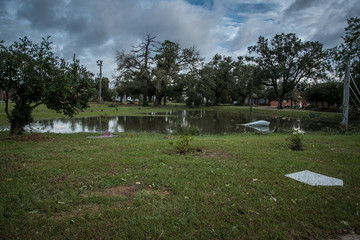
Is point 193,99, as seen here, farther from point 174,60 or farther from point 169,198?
point 169,198

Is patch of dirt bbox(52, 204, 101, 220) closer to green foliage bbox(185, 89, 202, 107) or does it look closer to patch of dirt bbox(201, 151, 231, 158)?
patch of dirt bbox(201, 151, 231, 158)

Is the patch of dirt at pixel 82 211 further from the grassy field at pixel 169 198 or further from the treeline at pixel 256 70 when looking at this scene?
the treeline at pixel 256 70

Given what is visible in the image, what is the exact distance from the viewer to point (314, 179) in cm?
482

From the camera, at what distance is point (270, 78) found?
4234 cm

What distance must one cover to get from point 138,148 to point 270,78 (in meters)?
40.9

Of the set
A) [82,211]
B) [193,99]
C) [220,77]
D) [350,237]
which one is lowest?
[350,237]

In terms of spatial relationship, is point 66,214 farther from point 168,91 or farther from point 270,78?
point 168,91

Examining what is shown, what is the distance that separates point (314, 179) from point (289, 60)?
39.5 m

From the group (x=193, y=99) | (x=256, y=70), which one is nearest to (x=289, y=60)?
(x=256, y=70)

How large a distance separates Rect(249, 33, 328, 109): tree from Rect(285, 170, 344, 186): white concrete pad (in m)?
37.9

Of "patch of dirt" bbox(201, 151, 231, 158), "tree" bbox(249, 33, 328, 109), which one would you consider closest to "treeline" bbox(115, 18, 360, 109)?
"tree" bbox(249, 33, 328, 109)

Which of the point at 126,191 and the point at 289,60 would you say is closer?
the point at 126,191

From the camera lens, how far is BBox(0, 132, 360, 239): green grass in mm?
2947

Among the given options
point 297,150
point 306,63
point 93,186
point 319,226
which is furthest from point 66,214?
point 306,63
